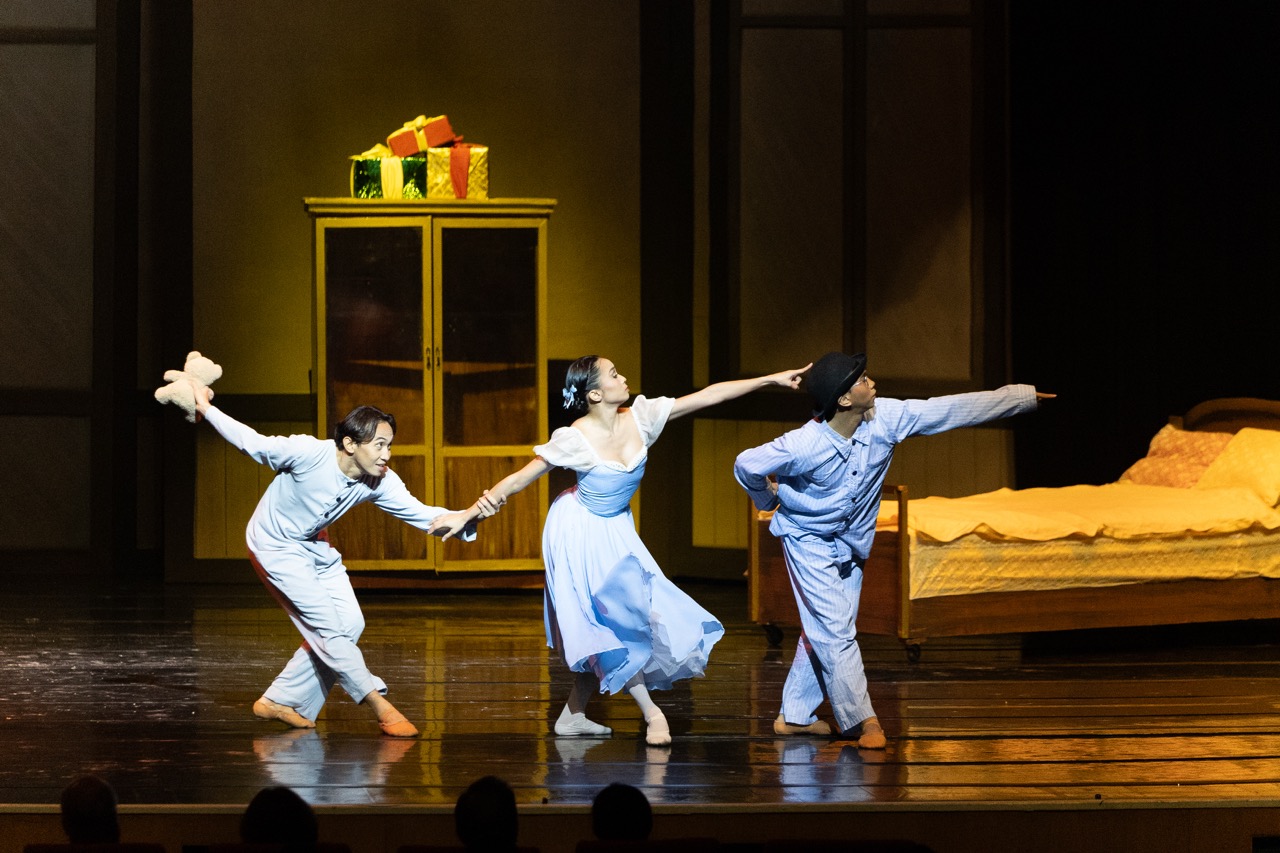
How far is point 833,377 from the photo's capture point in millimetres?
5219

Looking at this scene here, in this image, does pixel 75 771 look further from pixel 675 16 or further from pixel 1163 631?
pixel 675 16

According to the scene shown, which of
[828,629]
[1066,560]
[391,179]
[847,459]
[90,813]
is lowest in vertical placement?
[90,813]

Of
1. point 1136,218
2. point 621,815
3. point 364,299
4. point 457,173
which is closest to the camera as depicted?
point 621,815

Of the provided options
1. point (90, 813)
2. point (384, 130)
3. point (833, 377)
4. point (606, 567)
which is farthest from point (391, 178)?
point (90, 813)

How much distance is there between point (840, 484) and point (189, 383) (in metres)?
1.98

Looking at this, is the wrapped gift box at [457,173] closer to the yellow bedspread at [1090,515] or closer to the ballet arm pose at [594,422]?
the yellow bedspread at [1090,515]

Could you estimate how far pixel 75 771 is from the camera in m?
4.88

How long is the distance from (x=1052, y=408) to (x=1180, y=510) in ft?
5.32

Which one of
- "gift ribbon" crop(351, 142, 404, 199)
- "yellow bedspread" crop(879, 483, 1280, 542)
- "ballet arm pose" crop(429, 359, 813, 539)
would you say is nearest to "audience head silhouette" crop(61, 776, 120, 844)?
"ballet arm pose" crop(429, 359, 813, 539)

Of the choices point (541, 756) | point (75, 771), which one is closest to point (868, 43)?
point (541, 756)

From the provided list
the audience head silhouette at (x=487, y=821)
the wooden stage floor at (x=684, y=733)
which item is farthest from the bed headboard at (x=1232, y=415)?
the audience head silhouette at (x=487, y=821)

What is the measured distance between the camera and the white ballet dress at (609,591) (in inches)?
206

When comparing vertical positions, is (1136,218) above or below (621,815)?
above

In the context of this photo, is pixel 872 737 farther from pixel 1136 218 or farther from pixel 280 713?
pixel 1136 218
